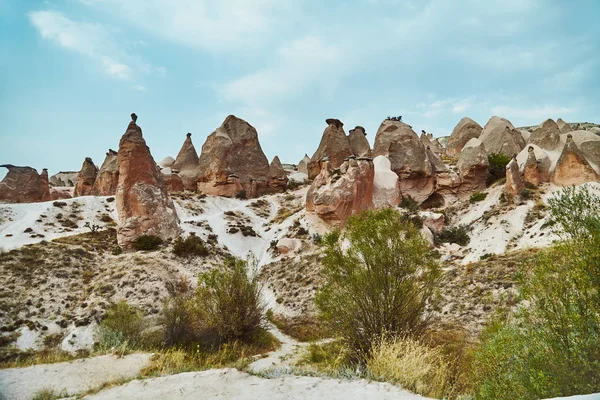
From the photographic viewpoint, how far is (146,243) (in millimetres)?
21688

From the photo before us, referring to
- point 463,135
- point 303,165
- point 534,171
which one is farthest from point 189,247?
point 463,135

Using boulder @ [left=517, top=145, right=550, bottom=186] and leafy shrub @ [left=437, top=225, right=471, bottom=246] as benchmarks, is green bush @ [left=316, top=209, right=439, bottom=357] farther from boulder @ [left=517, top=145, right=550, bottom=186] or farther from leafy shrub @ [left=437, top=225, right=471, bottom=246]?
boulder @ [left=517, top=145, right=550, bottom=186]

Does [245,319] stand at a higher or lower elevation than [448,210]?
lower

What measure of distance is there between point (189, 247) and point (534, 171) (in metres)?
22.1

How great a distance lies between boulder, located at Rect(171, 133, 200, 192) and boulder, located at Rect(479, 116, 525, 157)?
2859 cm

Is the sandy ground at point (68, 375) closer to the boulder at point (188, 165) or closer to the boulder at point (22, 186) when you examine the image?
the boulder at point (22, 186)

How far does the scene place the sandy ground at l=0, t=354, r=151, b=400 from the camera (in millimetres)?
8547

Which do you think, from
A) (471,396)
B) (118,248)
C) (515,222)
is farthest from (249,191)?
(471,396)

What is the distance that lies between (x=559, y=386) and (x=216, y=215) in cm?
2739

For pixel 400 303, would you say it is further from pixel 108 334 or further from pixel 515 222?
pixel 515 222

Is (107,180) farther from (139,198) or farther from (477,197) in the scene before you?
(477,197)

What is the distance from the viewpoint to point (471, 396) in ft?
19.9

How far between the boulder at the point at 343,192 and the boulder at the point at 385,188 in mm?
802

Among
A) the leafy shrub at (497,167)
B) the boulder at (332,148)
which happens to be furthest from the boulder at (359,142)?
the leafy shrub at (497,167)
